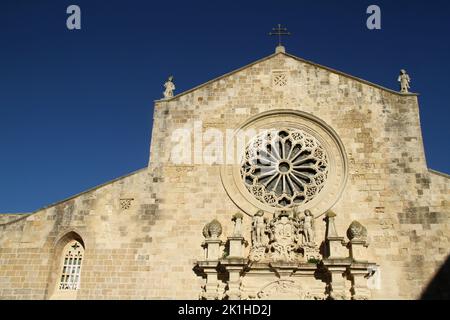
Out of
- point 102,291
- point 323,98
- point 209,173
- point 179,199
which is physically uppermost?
point 323,98

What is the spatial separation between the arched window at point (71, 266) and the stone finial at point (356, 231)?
7.64 metres

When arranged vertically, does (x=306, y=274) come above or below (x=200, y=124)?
below

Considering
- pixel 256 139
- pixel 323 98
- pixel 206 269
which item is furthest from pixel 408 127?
pixel 206 269

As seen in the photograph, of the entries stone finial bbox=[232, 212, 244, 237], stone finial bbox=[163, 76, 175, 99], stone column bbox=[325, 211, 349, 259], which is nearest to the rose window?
stone finial bbox=[232, 212, 244, 237]

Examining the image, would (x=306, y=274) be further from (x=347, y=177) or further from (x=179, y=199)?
(x=179, y=199)

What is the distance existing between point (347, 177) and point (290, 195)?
5.78 ft

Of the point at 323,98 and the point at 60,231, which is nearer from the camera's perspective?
the point at 60,231

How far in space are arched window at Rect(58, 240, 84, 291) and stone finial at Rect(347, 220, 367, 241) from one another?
764 cm

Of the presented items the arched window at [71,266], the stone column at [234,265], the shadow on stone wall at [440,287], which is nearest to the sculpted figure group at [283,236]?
the stone column at [234,265]

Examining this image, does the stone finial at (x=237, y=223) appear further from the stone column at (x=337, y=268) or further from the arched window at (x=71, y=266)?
the arched window at (x=71, y=266)

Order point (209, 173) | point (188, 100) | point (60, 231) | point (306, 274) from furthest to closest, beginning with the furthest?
point (188, 100) → point (209, 173) → point (60, 231) → point (306, 274)

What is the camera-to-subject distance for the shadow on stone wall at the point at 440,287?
37.9ft

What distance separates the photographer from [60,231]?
42.1 ft

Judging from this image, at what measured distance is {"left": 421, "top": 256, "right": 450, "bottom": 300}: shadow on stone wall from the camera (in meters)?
11.5
